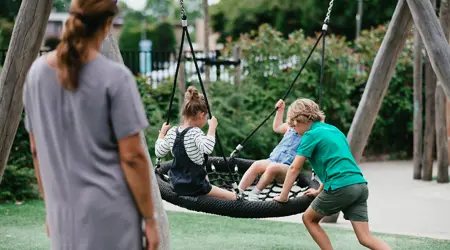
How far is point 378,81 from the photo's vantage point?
688 cm

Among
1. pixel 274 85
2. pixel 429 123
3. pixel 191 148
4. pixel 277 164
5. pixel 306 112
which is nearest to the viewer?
pixel 306 112

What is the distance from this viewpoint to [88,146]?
2365 millimetres

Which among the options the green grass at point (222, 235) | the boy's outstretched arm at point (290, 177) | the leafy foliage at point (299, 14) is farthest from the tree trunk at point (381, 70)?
the leafy foliage at point (299, 14)

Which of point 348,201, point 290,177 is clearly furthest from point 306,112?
point 348,201

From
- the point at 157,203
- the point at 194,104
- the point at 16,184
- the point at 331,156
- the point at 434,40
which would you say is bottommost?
the point at 16,184

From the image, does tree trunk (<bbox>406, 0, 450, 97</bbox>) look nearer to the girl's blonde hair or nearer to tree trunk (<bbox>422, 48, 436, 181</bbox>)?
the girl's blonde hair

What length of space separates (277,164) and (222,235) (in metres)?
1.03

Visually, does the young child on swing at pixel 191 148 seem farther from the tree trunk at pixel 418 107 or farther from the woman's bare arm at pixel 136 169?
the tree trunk at pixel 418 107

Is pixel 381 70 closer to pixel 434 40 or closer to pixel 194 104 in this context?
pixel 434 40

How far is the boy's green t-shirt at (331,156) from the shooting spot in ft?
15.5

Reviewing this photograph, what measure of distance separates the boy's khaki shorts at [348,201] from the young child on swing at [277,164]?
1239mm

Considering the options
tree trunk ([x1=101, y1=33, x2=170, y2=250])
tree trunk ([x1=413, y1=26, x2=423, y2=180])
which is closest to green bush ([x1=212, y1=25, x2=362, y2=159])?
tree trunk ([x1=413, y1=26, x2=423, y2=180])

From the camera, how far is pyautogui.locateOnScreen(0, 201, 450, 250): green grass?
629 cm

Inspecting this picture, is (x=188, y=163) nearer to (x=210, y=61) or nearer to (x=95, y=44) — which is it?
(x=95, y=44)
